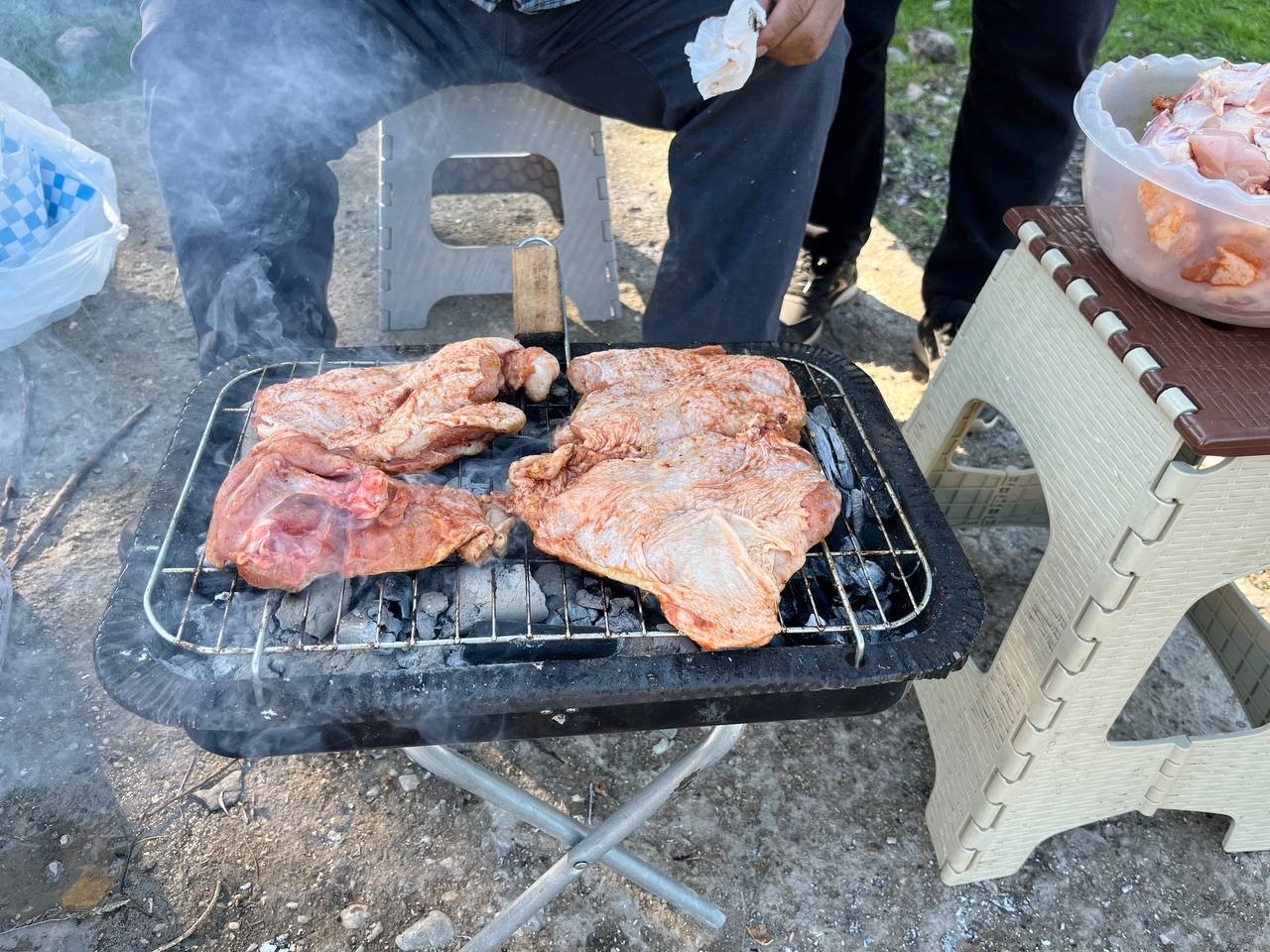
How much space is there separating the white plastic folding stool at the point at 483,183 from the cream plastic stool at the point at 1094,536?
7.09 ft

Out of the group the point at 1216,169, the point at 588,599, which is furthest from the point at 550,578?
the point at 1216,169

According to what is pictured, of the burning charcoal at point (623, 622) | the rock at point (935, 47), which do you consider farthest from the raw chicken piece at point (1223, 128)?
the rock at point (935, 47)

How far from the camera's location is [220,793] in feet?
9.28

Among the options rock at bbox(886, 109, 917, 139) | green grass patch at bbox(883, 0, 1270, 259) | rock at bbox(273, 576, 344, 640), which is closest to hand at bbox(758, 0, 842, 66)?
rock at bbox(273, 576, 344, 640)

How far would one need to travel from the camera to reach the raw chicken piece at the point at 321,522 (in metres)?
1.92

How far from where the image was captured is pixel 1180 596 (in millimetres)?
2117

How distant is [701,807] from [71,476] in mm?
2975

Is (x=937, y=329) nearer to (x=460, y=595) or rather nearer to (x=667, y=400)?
(x=667, y=400)

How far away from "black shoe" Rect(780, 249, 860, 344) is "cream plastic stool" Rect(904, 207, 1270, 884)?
1753mm

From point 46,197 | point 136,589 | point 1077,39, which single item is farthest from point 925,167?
point 136,589

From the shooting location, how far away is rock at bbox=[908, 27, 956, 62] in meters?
7.20

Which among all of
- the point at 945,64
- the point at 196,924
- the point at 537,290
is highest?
the point at 537,290

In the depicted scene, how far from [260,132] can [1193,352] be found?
10.1 ft

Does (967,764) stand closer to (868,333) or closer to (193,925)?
(193,925)
